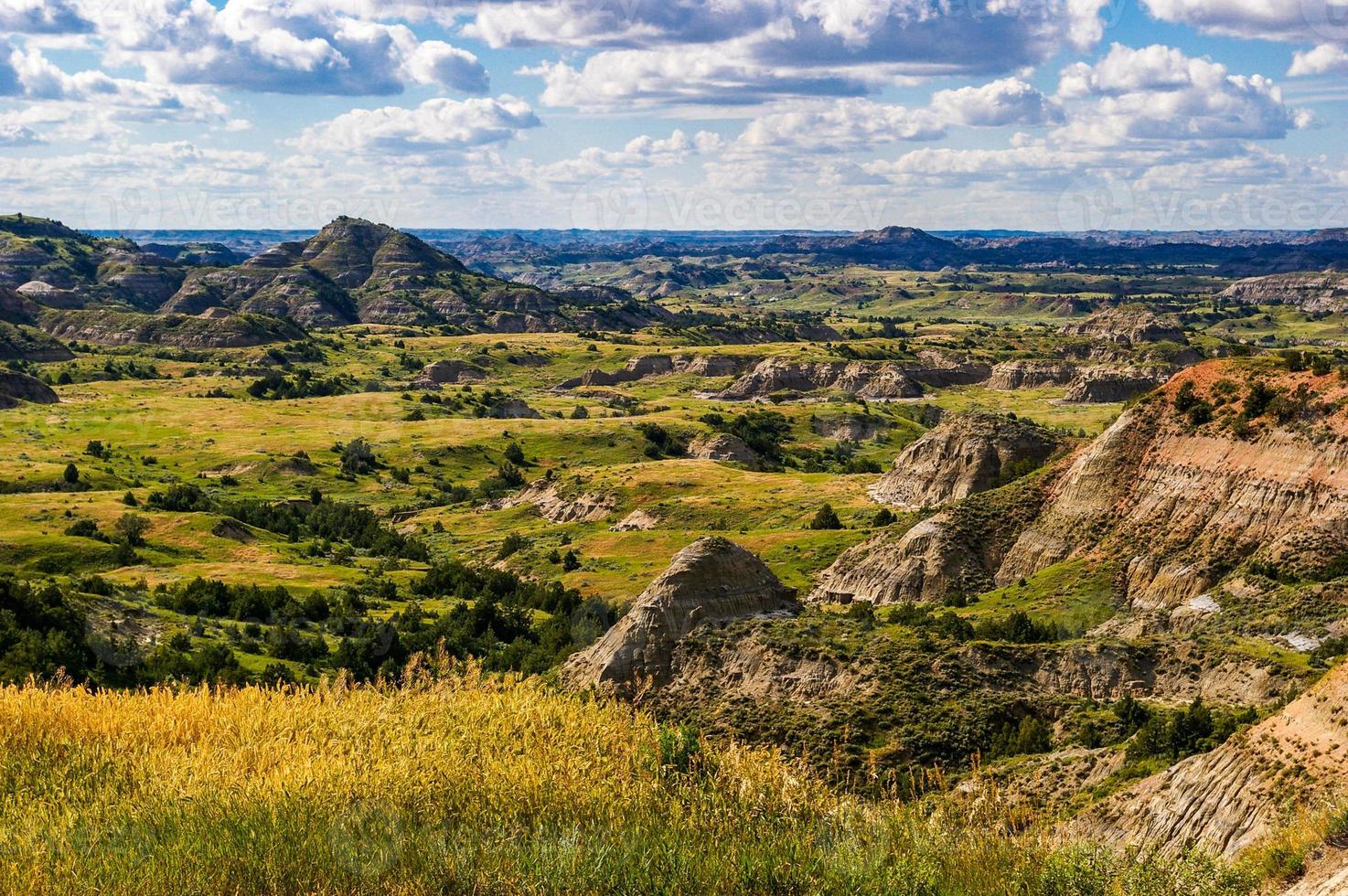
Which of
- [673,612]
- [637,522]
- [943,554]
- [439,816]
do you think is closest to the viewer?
[439,816]

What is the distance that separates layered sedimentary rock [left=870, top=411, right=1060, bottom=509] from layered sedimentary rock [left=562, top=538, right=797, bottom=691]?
171ft

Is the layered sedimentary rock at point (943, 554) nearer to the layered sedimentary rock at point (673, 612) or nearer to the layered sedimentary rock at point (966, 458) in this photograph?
the layered sedimentary rock at point (966, 458)

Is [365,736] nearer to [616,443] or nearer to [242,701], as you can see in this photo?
[242,701]

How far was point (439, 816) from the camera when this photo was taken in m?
26.2

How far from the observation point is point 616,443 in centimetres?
18012

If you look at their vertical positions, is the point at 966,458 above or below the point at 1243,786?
below

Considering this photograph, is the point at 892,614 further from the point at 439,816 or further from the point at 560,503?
the point at 560,503

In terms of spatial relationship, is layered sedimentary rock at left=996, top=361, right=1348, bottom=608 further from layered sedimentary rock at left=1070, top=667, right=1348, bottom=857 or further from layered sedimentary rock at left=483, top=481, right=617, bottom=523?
layered sedimentary rock at left=483, top=481, right=617, bottom=523

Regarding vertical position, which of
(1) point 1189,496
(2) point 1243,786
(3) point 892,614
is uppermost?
(1) point 1189,496

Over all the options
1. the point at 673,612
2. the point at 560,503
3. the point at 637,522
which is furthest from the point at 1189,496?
the point at 560,503

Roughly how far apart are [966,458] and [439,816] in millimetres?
97183

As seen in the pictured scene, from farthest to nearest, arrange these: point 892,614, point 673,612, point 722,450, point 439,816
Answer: point 722,450 → point 892,614 → point 673,612 → point 439,816

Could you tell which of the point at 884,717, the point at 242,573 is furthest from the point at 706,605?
the point at 242,573

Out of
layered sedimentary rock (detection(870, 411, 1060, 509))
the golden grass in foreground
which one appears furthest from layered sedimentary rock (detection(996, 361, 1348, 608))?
the golden grass in foreground
